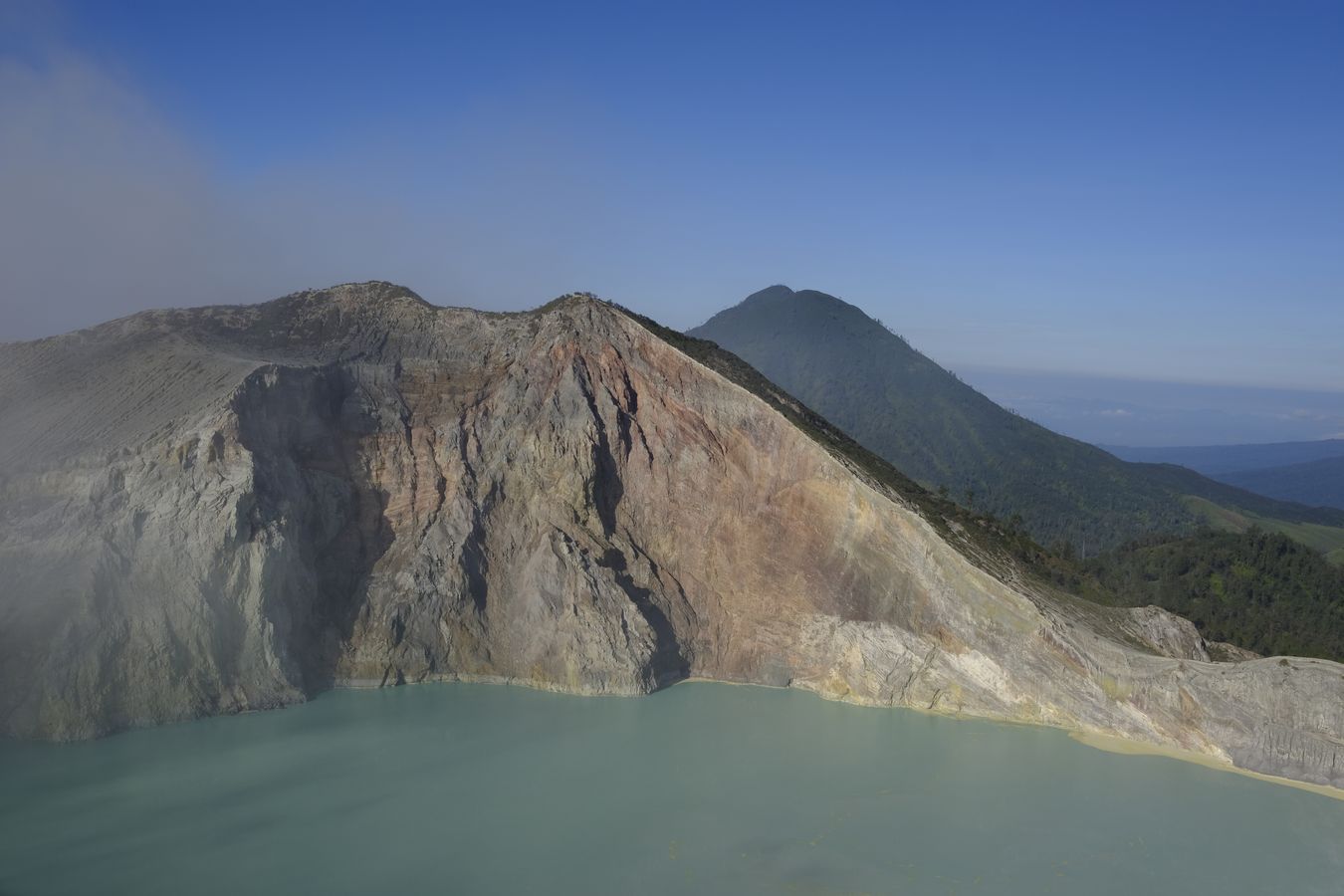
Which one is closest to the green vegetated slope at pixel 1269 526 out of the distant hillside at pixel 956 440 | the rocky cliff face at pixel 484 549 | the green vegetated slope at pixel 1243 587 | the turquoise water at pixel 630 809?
the distant hillside at pixel 956 440

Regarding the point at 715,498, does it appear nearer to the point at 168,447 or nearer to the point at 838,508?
the point at 838,508

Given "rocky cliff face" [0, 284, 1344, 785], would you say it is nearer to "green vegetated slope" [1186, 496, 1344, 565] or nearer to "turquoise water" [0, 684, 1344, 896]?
"turquoise water" [0, 684, 1344, 896]

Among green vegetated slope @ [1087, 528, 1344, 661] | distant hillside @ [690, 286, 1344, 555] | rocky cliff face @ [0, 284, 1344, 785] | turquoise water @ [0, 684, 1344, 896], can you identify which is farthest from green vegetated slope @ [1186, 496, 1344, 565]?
turquoise water @ [0, 684, 1344, 896]

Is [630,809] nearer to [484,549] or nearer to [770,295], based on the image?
[484,549]

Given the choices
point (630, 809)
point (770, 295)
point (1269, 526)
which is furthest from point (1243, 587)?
point (770, 295)

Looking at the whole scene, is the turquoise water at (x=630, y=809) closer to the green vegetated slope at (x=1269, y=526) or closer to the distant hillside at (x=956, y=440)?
the distant hillside at (x=956, y=440)

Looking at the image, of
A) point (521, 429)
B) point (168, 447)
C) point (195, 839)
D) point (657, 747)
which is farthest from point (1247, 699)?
point (168, 447)
